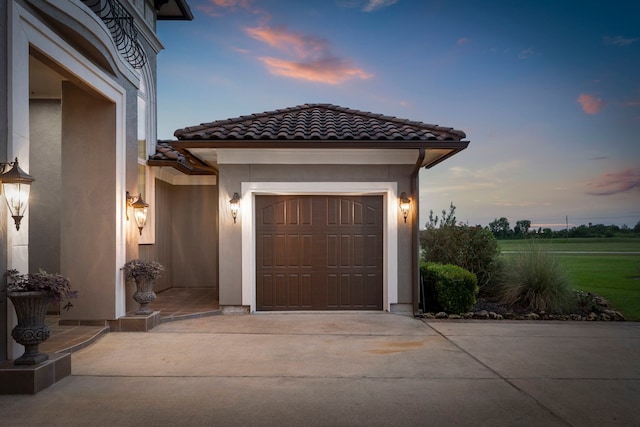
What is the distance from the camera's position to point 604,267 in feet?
50.2

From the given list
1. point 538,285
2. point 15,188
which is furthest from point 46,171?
point 538,285

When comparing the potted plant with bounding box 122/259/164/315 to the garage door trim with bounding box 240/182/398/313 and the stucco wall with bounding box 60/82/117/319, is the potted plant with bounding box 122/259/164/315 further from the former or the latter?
the garage door trim with bounding box 240/182/398/313

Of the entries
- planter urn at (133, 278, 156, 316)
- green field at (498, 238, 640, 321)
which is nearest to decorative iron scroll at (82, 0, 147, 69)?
planter urn at (133, 278, 156, 316)

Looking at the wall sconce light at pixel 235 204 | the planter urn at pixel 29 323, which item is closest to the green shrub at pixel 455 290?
the wall sconce light at pixel 235 204

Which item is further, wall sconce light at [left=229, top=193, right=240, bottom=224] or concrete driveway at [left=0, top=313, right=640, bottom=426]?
wall sconce light at [left=229, top=193, right=240, bottom=224]

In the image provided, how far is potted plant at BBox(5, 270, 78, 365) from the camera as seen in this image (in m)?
4.30

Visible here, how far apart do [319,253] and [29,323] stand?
544 cm

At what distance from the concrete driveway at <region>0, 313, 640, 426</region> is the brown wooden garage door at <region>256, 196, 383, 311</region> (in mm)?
1341

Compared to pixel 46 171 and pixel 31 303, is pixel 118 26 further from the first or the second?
pixel 31 303

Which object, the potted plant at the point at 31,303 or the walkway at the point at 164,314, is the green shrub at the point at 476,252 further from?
the potted plant at the point at 31,303

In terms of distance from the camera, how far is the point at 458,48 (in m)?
13.0

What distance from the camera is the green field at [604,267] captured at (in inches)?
389

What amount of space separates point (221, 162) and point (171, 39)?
24.5 ft

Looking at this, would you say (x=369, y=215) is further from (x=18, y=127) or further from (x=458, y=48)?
(x=458, y=48)
